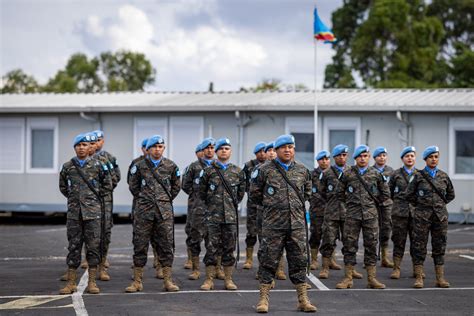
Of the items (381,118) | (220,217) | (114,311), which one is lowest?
(114,311)

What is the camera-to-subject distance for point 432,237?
1197 centimetres

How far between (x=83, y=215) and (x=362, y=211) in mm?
3972

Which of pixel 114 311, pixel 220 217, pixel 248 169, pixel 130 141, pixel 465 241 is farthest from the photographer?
pixel 130 141

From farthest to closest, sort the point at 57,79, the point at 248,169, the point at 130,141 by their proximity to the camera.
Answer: the point at 57,79 → the point at 130,141 → the point at 248,169

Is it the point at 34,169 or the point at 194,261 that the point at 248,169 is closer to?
the point at 194,261

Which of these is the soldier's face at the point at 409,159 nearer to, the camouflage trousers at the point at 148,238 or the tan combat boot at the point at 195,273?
the tan combat boot at the point at 195,273

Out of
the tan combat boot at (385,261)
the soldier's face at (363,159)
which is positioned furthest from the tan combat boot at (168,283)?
the tan combat boot at (385,261)

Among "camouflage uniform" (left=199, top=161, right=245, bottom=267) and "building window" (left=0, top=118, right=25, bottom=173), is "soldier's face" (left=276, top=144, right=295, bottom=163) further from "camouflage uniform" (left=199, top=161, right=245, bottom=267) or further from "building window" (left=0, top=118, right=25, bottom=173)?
"building window" (left=0, top=118, right=25, bottom=173)

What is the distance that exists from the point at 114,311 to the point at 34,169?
1604 centimetres

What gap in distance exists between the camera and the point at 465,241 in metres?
18.4

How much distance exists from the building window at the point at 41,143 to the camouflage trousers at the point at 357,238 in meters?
14.8

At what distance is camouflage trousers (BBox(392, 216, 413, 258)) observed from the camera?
42.5 feet

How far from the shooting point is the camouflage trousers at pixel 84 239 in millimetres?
11148

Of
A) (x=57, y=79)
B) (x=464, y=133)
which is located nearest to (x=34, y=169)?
(x=464, y=133)
